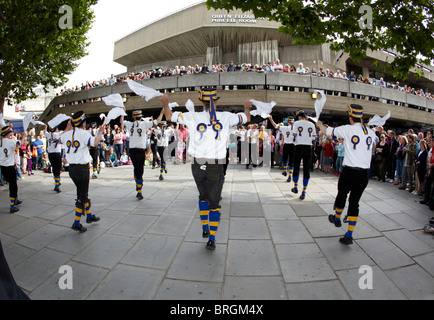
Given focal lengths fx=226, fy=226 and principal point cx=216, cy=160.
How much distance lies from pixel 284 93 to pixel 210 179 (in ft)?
58.2

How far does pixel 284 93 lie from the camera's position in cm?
1920

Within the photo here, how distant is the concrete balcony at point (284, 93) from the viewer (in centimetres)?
1905

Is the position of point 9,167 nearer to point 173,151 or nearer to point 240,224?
point 240,224

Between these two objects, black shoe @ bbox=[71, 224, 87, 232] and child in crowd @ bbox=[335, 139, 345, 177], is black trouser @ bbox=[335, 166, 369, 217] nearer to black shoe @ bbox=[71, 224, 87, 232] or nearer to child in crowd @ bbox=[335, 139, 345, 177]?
black shoe @ bbox=[71, 224, 87, 232]

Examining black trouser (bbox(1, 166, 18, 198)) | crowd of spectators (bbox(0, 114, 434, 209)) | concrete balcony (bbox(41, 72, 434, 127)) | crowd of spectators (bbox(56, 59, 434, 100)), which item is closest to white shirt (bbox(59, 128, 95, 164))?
black trouser (bbox(1, 166, 18, 198))

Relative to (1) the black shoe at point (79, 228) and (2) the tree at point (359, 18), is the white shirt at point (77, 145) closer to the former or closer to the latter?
A: (1) the black shoe at point (79, 228)

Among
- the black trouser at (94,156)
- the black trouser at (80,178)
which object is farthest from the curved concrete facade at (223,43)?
the black trouser at (80,178)

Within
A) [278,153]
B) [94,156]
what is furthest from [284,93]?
[94,156]

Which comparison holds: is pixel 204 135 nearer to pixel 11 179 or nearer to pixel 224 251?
pixel 224 251

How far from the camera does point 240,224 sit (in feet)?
14.6

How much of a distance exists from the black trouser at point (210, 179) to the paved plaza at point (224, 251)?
0.79 m

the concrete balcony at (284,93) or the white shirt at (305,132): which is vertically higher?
the concrete balcony at (284,93)
